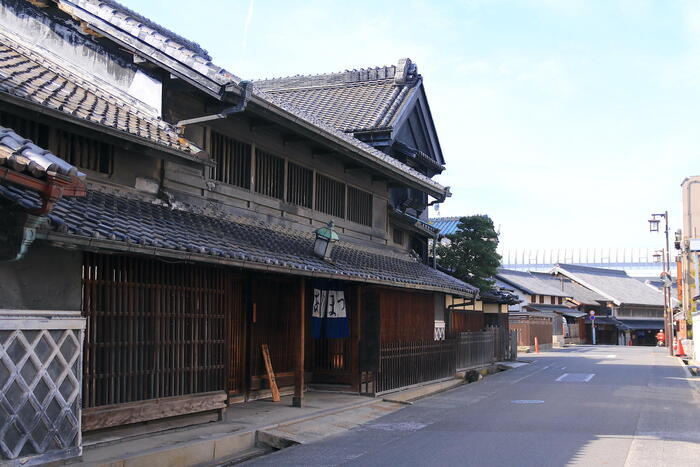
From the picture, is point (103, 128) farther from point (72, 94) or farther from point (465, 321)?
point (465, 321)

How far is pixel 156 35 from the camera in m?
13.0

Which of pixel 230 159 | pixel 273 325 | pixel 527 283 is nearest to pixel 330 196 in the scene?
pixel 273 325

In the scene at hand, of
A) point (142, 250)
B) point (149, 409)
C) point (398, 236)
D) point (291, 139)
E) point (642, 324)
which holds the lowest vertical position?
point (642, 324)

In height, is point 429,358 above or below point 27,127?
below

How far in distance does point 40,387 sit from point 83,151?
4.16 metres

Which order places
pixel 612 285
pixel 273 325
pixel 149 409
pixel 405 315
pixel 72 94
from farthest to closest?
pixel 612 285
pixel 405 315
pixel 273 325
pixel 72 94
pixel 149 409

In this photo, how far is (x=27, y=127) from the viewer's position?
34.1ft

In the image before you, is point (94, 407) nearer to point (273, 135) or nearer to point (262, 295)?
point (262, 295)

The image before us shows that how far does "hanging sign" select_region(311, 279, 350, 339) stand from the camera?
17.6 metres

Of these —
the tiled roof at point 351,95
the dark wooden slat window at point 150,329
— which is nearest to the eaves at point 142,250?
the dark wooden slat window at point 150,329

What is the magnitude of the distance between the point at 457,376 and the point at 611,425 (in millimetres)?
10916

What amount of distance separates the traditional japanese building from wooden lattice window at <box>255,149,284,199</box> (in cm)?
4

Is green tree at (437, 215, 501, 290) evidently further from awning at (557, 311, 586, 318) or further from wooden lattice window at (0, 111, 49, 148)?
awning at (557, 311, 586, 318)

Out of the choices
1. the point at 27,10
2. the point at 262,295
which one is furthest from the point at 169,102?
the point at 262,295
